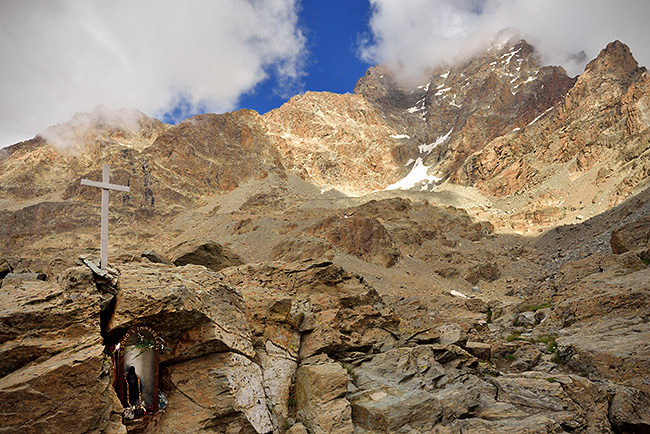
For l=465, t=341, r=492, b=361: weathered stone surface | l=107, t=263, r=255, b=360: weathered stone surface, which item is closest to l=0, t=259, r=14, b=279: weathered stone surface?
l=107, t=263, r=255, b=360: weathered stone surface

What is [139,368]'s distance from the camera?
711 centimetres

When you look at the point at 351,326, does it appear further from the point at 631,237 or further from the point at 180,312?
the point at 631,237

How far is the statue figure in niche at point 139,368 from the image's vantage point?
678cm

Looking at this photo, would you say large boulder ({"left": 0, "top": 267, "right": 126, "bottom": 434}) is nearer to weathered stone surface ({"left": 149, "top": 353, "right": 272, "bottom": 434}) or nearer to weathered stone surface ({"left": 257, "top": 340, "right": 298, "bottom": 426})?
weathered stone surface ({"left": 149, "top": 353, "right": 272, "bottom": 434})

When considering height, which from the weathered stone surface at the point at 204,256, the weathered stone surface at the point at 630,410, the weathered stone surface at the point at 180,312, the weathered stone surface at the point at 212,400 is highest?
the weathered stone surface at the point at 204,256

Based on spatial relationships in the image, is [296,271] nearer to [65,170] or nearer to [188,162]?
[188,162]

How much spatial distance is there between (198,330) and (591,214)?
240 ft

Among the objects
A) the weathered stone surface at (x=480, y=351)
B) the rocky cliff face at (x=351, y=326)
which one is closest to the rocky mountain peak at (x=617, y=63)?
the rocky cliff face at (x=351, y=326)

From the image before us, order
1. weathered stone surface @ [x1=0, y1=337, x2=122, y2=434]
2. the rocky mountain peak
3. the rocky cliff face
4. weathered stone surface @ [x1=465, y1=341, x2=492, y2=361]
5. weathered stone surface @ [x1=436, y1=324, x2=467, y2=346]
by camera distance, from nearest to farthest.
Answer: weathered stone surface @ [x1=0, y1=337, x2=122, y2=434], the rocky cliff face, weathered stone surface @ [x1=436, y1=324, x2=467, y2=346], weathered stone surface @ [x1=465, y1=341, x2=492, y2=361], the rocky mountain peak

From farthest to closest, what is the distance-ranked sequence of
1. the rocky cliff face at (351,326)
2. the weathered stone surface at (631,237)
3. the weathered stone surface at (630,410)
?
1. the weathered stone surface at (631,237)
2. the weathered stone surface at (630,410)
3. the rocky cliff face at (351,326)

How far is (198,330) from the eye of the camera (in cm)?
732

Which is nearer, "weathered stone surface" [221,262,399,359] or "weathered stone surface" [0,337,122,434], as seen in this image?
"weathered stone surface" [0,337,122,434]

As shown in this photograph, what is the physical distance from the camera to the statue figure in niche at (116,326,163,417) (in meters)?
6.78

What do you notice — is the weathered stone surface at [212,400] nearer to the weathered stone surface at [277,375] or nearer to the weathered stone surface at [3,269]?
the weathered stone surface at [277,375]
